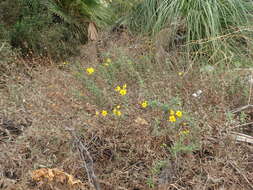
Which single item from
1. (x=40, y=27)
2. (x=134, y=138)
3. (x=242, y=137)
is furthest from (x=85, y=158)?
(x=40, y=27)

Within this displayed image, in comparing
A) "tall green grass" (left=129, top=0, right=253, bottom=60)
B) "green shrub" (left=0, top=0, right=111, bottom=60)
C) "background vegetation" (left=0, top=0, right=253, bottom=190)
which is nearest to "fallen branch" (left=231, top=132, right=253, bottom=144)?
"background vegetation" (left=0, top=0, right=253, bottom=190)

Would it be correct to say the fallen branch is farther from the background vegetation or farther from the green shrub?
the green shrub

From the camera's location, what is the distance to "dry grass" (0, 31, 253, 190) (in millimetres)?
1659

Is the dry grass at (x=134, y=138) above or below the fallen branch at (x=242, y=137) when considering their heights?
above

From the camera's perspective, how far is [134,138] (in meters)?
1.84

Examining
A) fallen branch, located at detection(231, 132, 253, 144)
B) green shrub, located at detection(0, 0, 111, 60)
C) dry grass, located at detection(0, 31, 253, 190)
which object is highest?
green shrub, located at detection(0, 0, 111, 60)

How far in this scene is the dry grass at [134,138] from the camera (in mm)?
1659

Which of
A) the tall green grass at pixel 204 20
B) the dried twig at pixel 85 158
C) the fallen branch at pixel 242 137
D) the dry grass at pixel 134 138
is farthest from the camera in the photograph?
the tall green grass at pixel 204 20

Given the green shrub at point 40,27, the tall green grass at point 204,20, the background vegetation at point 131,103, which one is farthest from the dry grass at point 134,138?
the green shrub at point 40,27

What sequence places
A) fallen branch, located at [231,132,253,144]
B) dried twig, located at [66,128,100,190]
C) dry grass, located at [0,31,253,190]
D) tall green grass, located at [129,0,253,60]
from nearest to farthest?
dried twig, located at [66,128,100,190], dry grass, located at [0,31,253,190], fallen branch, located at [231,132,253,144], tall green grass, located at [129,0,253,60]

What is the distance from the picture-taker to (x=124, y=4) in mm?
4629

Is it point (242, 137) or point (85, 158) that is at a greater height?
point (85, 158)

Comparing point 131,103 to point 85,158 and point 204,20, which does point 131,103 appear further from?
point 204,20

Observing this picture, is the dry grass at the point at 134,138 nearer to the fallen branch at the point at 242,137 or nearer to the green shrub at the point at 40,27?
the fallen branch at the point at 242,137
